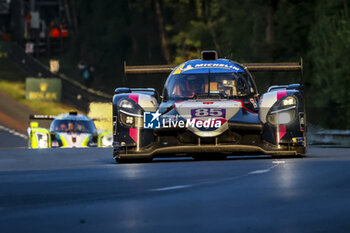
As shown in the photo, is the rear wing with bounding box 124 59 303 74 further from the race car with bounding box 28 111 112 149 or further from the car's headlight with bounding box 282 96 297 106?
the race car with bounding box 28 111 112 149

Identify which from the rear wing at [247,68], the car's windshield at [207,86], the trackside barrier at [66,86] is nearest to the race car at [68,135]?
the rear wing at [247,68]

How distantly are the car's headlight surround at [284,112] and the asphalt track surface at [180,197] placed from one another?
3.84ft

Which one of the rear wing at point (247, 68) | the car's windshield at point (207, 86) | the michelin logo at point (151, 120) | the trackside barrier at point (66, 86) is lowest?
the michelin logo at point (151, 120)

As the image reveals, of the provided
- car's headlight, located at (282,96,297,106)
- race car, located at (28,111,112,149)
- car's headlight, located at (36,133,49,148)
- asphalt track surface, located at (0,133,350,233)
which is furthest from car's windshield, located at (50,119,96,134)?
asphalt track surface, located at (0,133,350,233)

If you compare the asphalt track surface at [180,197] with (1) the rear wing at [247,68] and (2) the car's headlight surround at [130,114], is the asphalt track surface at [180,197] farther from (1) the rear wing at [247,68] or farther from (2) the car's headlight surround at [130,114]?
(1) the rear wing at [247,68]

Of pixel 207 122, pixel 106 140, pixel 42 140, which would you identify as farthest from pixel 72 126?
pixel 207 122

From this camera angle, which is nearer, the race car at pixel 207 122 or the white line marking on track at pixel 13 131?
the race car at pixel 207 122

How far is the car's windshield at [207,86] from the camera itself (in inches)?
760

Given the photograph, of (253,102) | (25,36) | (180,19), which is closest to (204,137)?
(253,102)

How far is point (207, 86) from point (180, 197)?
26.1 feet

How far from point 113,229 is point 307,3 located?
185ft

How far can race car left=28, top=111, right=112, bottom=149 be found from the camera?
32.2 metres

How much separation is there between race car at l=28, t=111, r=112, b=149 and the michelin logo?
42.4 ft

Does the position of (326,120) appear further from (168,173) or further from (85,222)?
(85,222)
